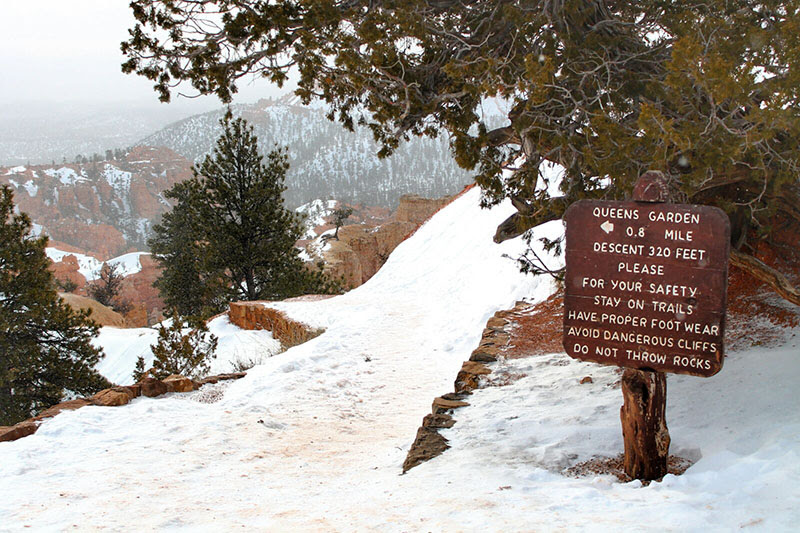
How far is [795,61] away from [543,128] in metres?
1.69

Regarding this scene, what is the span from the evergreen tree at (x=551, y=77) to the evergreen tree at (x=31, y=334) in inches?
331

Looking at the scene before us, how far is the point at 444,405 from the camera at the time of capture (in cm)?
520

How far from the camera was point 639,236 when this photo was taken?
9.70ft

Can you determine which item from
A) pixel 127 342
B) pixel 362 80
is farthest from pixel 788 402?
pixel 127 342

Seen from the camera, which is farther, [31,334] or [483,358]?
[31,334]

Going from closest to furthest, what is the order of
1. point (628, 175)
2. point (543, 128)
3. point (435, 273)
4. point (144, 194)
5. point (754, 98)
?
point (754, 98), point (628, 175), point (543, 128), point (435, 273), point (144, 194)

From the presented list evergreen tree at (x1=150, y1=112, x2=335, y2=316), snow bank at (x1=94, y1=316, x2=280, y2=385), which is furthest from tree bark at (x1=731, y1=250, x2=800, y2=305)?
evergreen tree at (x1=150, y1=112, x2=335, y2=316)

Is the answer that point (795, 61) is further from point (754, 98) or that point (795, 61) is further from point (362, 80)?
point (362, 80)

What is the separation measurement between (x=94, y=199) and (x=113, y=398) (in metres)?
190

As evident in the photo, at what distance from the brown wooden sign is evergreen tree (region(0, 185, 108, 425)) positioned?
37.9 ft

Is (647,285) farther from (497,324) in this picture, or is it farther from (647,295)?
(497,324)

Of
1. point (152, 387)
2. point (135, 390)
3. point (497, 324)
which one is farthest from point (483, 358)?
point (135, 390)

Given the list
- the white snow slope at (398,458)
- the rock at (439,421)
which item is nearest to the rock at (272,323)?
the white snow slope at (398,458)

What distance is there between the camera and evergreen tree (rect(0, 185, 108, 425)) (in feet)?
36.0
